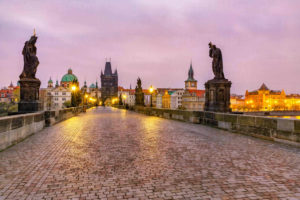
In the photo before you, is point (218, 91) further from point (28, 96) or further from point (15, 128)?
point (28, 96)

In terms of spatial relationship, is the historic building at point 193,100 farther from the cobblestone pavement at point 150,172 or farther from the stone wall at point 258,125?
the cobblestone pavement at point 150,172

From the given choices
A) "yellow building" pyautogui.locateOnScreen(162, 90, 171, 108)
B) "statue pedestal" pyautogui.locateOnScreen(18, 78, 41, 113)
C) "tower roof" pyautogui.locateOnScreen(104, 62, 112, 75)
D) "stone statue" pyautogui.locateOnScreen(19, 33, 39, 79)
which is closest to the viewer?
"statue pedestal" pyautogui.locateOnScreen(18, 78, 41, 113)

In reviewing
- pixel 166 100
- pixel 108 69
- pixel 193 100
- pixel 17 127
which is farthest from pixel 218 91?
pixel 108 69

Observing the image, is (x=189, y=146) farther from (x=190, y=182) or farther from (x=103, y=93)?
(x=103, y=93)

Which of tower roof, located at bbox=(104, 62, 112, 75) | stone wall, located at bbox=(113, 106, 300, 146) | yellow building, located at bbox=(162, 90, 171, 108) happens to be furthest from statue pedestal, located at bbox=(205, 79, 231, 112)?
tower roof, located at bbox=(104, 62, 112, 75)

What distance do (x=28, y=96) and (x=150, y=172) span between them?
11.2 meters

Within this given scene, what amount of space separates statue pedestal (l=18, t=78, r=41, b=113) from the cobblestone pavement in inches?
264

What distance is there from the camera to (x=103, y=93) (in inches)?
6836

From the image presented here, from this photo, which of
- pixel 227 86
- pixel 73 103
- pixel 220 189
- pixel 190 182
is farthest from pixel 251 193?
pixel 73 103

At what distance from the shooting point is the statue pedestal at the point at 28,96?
1320 cm

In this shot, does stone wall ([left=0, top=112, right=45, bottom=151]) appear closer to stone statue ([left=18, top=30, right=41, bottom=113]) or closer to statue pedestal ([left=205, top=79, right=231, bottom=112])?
stone statue ([left=18, top=30, right=41, bottom=113])

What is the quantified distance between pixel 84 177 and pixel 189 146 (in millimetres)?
3975

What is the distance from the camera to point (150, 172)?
4.82 m

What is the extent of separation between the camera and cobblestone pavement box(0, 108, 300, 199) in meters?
3.77
